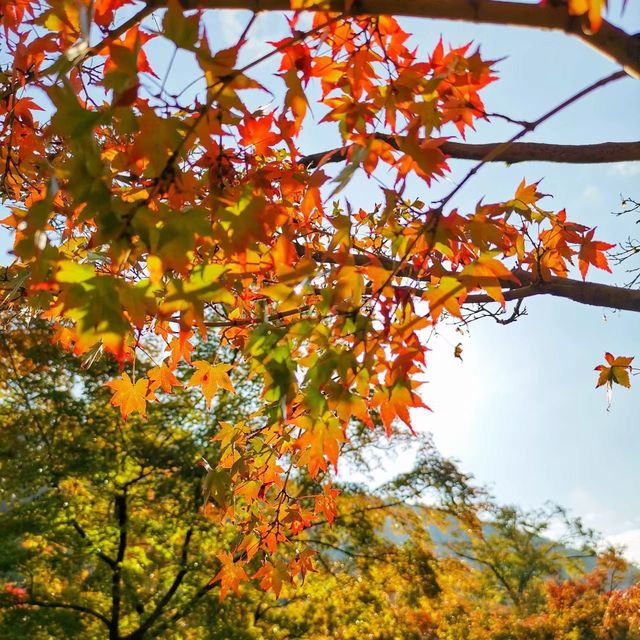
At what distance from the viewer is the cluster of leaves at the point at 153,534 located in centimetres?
620

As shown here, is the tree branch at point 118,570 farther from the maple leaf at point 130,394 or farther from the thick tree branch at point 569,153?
the thick tree branch at point 569,153

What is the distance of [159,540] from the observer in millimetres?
6652

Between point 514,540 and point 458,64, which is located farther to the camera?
point 514,540

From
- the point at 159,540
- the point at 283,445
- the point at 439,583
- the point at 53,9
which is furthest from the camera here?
the point at 439,583

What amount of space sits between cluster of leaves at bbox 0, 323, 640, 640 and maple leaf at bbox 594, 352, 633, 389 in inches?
187

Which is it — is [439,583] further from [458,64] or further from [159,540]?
[458,64]

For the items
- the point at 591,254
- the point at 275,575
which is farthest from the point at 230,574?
the point at 591,254

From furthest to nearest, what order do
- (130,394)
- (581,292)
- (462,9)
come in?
(130,394)
(581,292)
(462,9)

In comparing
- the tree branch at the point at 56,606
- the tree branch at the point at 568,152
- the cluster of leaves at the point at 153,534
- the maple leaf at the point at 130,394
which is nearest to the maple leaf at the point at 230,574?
the maple leaf at the point at 130,394

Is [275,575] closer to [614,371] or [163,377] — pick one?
[163,377]

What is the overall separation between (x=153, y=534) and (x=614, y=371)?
18.6 feet

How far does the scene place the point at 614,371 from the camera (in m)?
2.33

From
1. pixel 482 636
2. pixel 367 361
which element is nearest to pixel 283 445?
pixel 367 361

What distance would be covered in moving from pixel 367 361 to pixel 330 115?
0.63m
